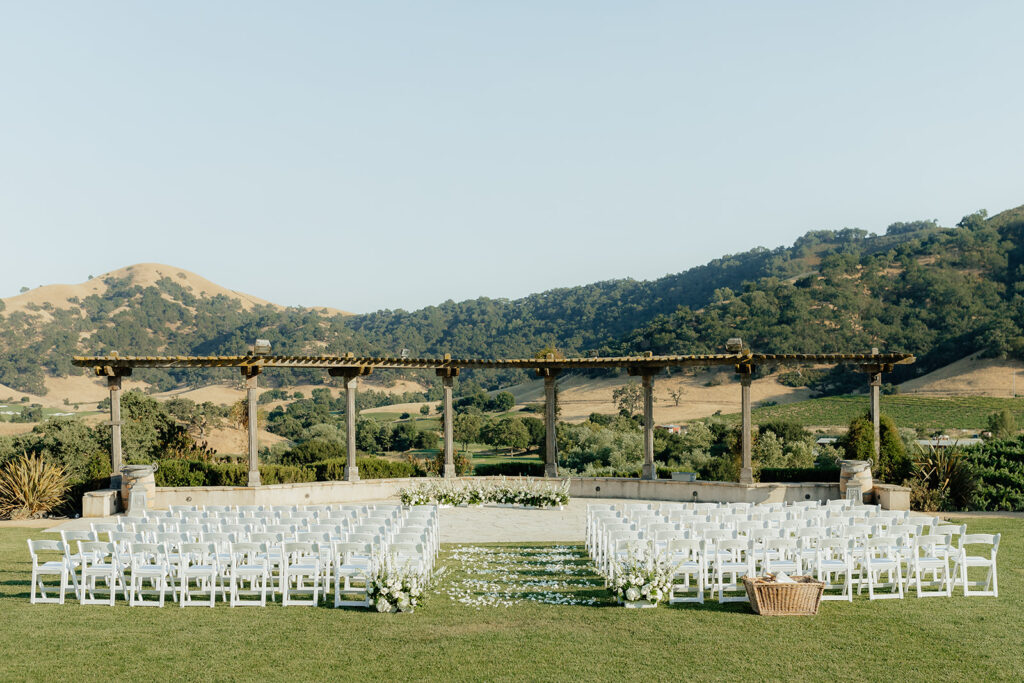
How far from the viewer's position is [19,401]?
9300 cm

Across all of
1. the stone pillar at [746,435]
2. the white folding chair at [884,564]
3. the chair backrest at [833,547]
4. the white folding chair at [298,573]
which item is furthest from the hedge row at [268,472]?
the white folding chair at [884,564]

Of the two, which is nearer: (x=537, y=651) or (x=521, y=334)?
(x=537, y=651)

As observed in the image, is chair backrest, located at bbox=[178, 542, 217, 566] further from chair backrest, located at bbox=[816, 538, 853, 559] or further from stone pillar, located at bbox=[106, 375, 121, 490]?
stone pillar, located at bbox=[106, 375, 121, 490]

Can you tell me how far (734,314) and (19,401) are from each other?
255ft

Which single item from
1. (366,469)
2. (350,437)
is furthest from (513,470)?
(350,437)

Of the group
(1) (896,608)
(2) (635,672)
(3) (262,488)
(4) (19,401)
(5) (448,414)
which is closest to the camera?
(2) (635,672)

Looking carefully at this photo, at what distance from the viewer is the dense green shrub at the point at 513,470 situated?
24.2 metres

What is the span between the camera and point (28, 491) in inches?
727

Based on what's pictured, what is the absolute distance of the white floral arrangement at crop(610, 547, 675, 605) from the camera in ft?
31.0

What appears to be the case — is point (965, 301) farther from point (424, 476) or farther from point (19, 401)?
point (19, 401)

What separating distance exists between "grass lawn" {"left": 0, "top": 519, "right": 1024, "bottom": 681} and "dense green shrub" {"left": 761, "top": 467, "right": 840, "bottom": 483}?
36.4ft

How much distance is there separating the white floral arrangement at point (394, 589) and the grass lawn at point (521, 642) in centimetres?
17

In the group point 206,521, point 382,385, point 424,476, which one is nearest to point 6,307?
point 382,385

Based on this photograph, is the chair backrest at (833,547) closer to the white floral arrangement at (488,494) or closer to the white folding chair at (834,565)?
the white folding chair at (834,565)
